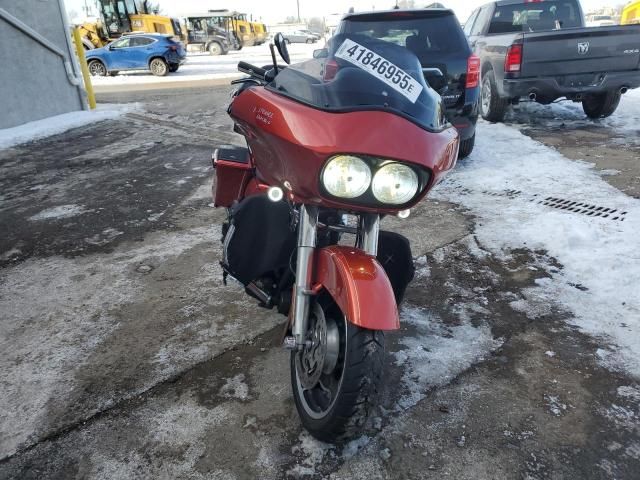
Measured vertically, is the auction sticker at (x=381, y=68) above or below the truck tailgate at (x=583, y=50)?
above

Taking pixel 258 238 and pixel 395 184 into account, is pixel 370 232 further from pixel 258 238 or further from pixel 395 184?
pixel 258 238

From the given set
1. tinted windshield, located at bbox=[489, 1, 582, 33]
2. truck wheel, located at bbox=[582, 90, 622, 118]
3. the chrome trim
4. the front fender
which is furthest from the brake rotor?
tinted windshield, located at bbox=[489, 1, 582, 33]

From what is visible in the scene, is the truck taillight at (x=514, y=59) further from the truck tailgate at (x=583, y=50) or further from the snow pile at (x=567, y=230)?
the snow pile at (x=567, y=230)

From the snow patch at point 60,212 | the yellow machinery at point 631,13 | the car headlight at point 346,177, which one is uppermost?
the yellow machinery at point 631,13

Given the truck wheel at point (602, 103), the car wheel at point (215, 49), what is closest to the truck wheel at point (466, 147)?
the truck wheel at point (602, 103)

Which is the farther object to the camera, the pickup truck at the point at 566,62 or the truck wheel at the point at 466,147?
the pickup truck at the point at 566,62

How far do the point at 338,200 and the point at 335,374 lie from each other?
33.9 inches

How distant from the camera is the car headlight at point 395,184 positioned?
1.78 meters

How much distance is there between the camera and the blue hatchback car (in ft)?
66.0

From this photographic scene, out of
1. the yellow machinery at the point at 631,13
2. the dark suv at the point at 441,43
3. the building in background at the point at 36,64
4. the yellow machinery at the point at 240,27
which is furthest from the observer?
the yellow machinery at the point at 240,27

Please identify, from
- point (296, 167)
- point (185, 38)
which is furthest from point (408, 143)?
point (185, 38)

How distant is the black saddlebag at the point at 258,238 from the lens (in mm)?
2486

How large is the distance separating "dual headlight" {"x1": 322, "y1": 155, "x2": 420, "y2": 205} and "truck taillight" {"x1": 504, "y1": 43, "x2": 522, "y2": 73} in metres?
6.53

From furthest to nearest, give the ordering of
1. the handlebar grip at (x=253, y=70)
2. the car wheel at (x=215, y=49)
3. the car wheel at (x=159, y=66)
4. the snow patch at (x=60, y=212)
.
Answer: the car wheel at (x=215, y=49) → the car wheel at (x=159, y=66) → the snow patch at (x=60, y=212) → the handlebar grip at (x=253, y=70)
